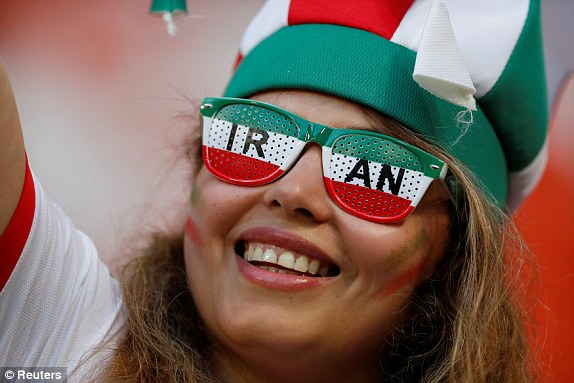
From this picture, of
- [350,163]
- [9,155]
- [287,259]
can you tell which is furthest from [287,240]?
[9,155]

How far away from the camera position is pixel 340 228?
4.70ft

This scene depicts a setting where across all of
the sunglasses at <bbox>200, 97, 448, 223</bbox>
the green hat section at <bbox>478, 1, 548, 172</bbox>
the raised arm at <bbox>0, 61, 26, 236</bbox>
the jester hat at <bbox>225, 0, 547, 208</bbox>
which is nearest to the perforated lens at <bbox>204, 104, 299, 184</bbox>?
the sunglasses at <bbox>200, 97, 448, 223</bbox>

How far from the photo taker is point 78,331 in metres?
1.47

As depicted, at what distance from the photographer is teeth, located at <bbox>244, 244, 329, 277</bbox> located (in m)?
1.45

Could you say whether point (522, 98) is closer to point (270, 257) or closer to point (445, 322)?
point (445, 322)

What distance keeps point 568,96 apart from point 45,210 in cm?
216

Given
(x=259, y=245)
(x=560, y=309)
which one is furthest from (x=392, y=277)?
(x=560, y=309)

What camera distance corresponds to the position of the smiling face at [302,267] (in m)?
1.42

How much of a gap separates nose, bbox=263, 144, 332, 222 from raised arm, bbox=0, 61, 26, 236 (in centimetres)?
45

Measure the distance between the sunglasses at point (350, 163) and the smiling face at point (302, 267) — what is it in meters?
0.02

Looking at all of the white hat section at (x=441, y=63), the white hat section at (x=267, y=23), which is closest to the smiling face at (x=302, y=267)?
the white hat section at (x=441, y=63)

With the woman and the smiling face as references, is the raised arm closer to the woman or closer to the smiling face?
the woman

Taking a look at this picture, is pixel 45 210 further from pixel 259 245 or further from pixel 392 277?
pixel 392 277

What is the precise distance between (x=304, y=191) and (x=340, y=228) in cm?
10
